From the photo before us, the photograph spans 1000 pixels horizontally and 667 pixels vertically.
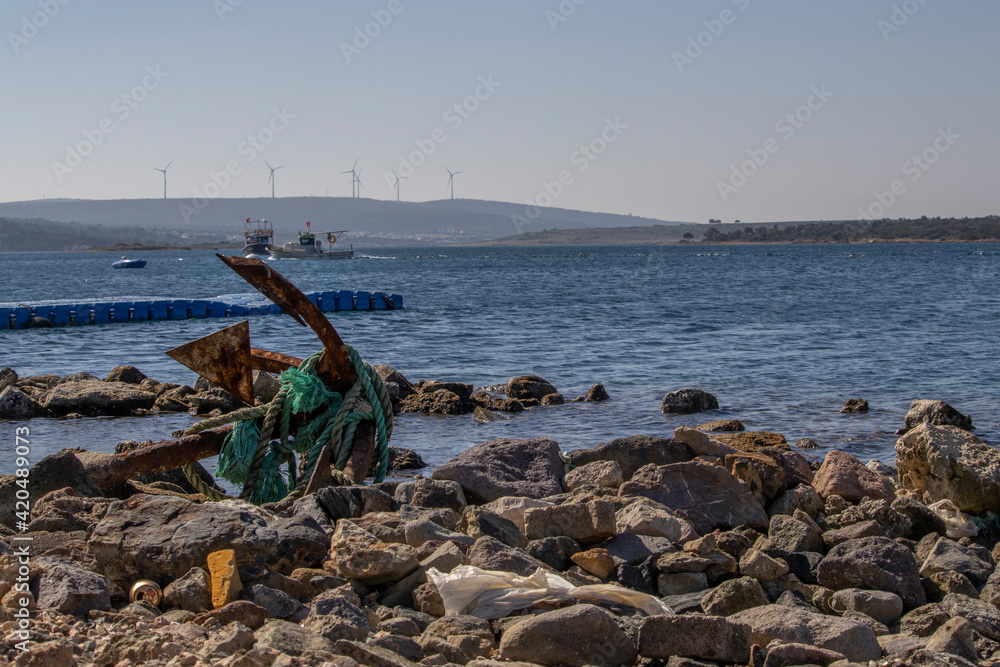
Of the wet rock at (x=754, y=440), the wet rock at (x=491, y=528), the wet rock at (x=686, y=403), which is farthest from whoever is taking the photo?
the wet rock at (x=686, y=403)

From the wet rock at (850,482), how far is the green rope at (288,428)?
359 cm

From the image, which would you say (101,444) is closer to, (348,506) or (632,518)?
(348,506)

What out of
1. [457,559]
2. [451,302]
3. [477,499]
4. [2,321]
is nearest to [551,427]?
[477,499]

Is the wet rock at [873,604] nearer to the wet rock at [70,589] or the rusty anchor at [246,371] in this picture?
the rusty anchor at [246,371]

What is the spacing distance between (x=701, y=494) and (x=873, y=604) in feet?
5.87

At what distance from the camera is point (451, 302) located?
1540 inches

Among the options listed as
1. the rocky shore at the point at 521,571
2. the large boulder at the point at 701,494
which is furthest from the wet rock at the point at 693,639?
the large boulder at the point at 701,494

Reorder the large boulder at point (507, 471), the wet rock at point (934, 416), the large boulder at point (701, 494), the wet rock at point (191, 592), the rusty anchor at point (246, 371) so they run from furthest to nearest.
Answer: the wet rock at point (934, 416)
the large boulder at point (507, 471)
the large boulder at point (701, 494)
the rusty anchor at point (246, 371)
the wet rock at point (191, 592)

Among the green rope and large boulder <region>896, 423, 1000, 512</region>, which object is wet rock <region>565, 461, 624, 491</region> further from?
large boulder <region>896, 423, 1000, 512</region>

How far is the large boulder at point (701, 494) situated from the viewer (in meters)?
6.43

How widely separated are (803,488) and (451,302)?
107ft

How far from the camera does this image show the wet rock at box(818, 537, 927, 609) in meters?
5.16

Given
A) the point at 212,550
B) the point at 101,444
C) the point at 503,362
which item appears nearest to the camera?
the point at 212,550

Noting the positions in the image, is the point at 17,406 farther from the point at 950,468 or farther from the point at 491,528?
the point at 950,468
